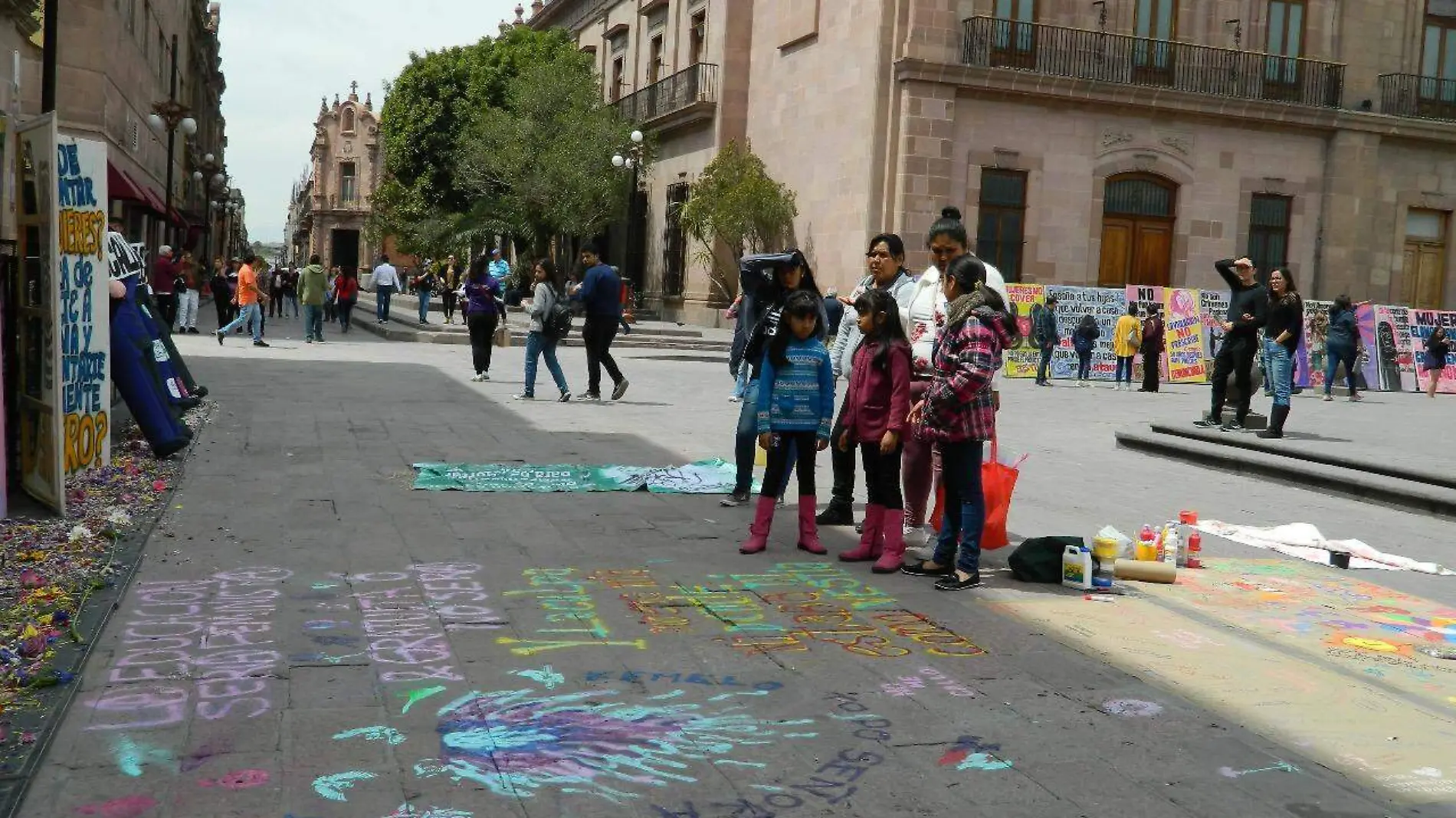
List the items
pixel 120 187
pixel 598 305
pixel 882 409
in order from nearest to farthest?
pixel 882 409 → pixel 598 305 → pixel 120 187

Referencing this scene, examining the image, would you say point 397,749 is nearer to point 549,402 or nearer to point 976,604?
point 976,604

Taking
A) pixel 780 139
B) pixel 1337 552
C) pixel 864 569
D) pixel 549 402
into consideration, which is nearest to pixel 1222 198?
pixel 780 139

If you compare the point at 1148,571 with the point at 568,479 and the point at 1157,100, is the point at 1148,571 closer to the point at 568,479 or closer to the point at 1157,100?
the point at 568,479

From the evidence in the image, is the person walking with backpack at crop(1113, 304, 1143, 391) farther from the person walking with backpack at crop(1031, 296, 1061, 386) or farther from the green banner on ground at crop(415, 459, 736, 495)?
the green banner on ground at crop(415, 459, 736, 495)

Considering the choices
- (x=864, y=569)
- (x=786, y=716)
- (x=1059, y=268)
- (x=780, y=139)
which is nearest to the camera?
(x=786, y=716)

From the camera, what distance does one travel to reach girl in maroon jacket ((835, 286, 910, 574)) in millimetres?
6770

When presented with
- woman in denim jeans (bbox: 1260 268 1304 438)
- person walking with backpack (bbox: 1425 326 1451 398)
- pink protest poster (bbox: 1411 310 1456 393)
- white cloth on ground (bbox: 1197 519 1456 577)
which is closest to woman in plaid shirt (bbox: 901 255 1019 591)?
white cloth on ground (bbox: 1197 519 1456 577)

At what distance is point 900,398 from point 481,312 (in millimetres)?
11073

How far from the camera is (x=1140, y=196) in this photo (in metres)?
28.6

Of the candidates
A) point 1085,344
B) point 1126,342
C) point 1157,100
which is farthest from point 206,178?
point 1126,342

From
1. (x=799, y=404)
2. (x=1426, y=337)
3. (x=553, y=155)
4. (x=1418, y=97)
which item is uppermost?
(x=1418, y=97)

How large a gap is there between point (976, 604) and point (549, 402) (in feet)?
30.3

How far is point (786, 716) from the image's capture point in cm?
444

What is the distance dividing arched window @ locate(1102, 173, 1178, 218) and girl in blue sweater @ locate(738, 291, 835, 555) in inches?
886
